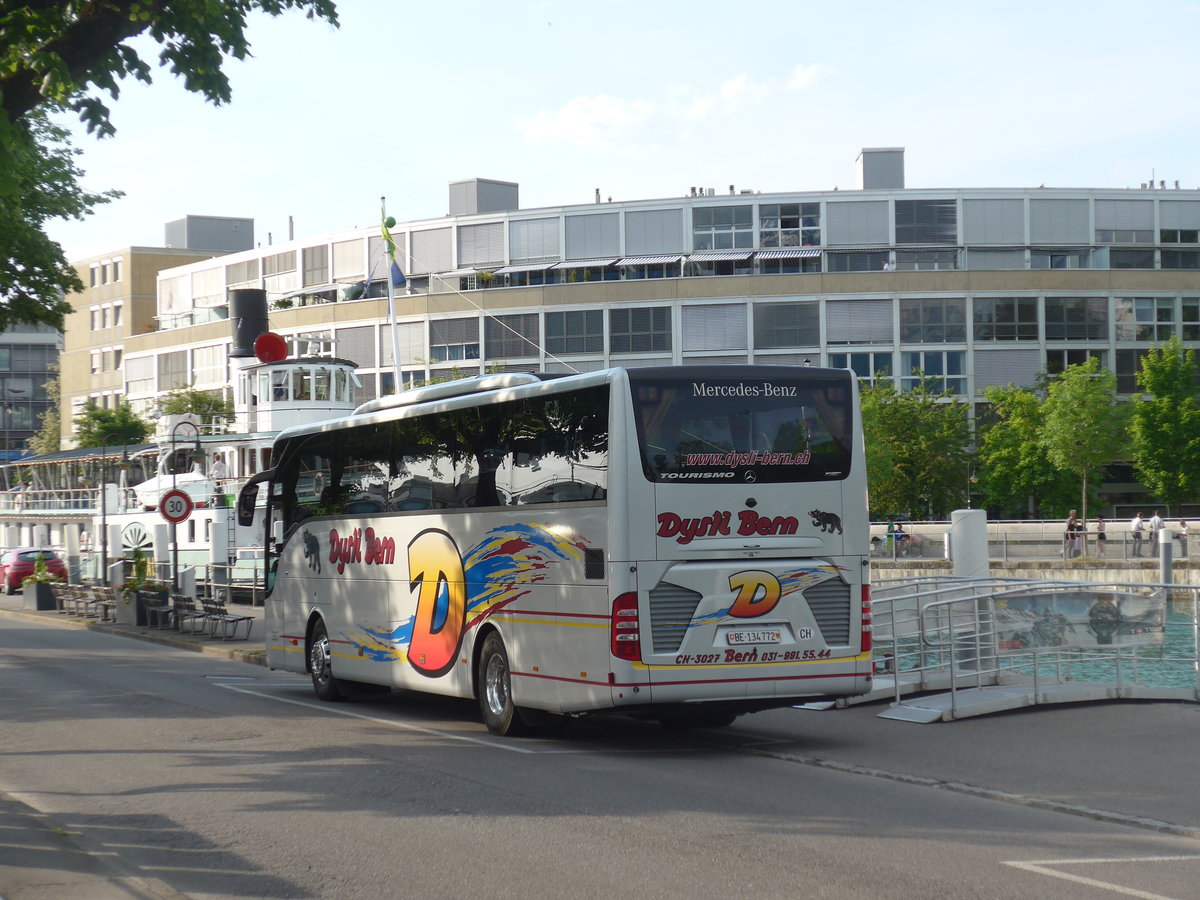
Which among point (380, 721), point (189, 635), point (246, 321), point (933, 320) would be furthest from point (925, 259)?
point (380, 721)

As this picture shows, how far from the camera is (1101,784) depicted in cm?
1067

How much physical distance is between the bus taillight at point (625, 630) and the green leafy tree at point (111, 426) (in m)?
78.4

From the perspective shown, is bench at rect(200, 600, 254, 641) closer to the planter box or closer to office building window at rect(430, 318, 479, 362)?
the planter box

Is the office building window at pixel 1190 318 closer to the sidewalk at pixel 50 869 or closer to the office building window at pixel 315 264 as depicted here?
the office building window at pixel 315 264

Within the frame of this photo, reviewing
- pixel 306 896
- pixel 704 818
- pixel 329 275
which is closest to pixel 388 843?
pixel 306 896

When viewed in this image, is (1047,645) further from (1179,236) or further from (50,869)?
(1179,236)

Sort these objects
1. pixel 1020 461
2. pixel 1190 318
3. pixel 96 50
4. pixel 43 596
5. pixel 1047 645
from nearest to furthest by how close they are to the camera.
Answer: pixel 96 50 → pixel 1047 645 → pixel 43 596 → pixel 1020 461 → pixel 1190 318

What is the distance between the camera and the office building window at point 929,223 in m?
74.2

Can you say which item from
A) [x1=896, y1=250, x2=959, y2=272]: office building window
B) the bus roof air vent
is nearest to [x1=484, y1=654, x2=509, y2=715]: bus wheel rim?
the bus roof air vent

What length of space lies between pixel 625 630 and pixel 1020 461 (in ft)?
182

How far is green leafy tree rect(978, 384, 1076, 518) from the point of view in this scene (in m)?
64.5

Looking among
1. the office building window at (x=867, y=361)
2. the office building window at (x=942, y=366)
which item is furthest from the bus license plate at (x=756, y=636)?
the office building window at (x=942, y=366)

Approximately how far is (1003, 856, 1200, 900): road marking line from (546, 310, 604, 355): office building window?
224ft

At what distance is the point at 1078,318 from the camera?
240 ft
